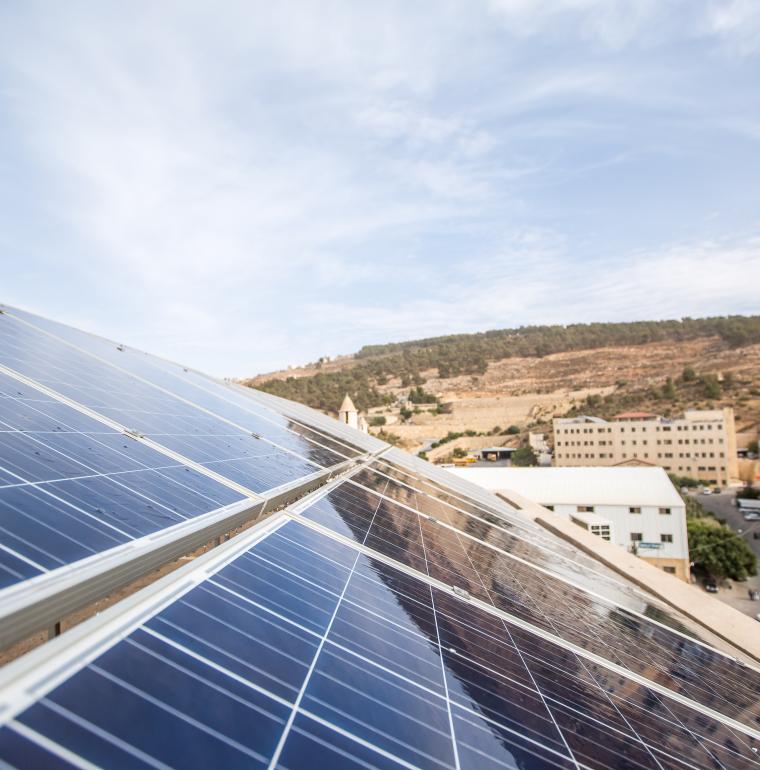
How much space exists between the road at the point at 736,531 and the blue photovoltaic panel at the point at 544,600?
3887 centimetres

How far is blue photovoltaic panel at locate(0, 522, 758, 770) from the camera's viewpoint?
238 cm

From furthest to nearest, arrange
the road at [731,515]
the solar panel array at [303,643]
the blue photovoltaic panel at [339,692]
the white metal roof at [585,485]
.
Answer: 1. the road at [731,515]
2. the white metal roof at [585,485]
3. the solar panel array at [303,643]
4. the blue photovoltaic panel at [339,692]

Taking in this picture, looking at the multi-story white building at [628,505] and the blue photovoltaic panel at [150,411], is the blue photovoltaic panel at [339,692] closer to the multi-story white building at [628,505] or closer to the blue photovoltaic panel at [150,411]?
the blue photovoltaic panel at [150,411]

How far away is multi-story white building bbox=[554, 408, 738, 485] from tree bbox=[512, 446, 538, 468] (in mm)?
7343

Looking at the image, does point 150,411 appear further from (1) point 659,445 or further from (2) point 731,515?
(1) point 659,445

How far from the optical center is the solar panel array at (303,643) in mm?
2541

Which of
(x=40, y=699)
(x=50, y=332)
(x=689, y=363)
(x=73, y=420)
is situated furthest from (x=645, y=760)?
(x=689, y=363)

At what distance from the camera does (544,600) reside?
791cm

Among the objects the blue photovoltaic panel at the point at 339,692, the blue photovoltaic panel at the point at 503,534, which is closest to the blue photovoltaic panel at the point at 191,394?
the blue photovoltaic panel at the point at 503,534

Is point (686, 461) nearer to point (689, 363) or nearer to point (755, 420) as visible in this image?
point (755, 420)

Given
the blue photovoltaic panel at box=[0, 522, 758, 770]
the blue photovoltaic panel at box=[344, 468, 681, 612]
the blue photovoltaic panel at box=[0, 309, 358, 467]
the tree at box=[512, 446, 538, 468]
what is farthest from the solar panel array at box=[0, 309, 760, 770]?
the tree at box=[512, 446, 538, 468]

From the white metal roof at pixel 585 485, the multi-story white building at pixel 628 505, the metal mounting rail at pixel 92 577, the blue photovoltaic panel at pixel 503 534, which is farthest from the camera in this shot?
the white metal roof at pixel 585 485

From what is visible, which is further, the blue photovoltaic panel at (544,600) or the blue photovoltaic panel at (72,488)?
the blue photovoltaic panel at (544,600)

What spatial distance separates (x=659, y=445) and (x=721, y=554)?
180 ft
